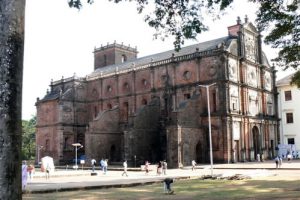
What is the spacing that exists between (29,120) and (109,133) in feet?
198

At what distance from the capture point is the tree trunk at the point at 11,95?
15.8ft

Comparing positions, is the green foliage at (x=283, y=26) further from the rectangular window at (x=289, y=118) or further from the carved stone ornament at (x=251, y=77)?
the rectangular window at (x=289, y=118)

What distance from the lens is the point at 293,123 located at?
214 ft

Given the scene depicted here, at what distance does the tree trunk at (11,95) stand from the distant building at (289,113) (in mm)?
63074

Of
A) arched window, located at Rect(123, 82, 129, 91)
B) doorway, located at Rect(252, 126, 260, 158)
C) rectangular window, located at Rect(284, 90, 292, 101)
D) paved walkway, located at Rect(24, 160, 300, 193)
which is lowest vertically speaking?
paved walkway, located at Rect(24, 160, 300, 193)

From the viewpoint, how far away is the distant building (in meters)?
64.8

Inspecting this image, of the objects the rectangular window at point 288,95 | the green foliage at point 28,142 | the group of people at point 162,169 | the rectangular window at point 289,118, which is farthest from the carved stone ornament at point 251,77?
the green foliage at point 28,142

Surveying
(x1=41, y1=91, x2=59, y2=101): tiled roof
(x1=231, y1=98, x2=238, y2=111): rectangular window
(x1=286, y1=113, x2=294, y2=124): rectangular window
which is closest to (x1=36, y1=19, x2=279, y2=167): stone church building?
(x1=231, y1=98, x2=238, y2=111): rectangular window

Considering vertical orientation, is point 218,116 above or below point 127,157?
above

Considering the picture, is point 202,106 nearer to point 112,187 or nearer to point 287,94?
point 287,94

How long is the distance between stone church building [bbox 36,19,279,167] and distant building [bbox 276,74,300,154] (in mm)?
4989

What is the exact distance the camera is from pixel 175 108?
53.5 m

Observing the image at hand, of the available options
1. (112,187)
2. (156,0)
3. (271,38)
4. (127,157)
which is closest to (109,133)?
(127,157)

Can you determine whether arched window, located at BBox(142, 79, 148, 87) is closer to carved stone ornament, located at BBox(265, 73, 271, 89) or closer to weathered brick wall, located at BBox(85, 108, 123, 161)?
weathered brick wall, located at BBox(85, 108, 123, 161)
